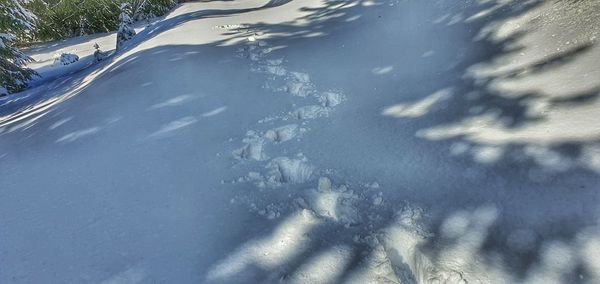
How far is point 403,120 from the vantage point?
12.7 ft

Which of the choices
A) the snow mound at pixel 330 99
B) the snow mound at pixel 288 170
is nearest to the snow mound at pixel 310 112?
the snow mound at pixel 330 99

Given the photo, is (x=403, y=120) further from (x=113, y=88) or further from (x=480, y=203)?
(x=113, y=88)

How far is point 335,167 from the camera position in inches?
131

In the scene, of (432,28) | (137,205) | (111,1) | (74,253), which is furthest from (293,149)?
(111,1)

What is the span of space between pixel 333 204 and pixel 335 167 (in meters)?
0.52

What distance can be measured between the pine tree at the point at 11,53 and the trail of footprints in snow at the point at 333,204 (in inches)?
329

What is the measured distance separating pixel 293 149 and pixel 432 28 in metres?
3.59

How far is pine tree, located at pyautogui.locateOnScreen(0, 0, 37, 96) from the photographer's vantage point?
8898 mm

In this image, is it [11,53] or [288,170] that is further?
[11,53]

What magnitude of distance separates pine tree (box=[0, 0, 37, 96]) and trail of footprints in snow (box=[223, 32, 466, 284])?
8368 millimetres

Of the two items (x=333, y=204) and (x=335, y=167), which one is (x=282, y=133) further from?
(x=333, y=204)

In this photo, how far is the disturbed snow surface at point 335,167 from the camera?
2383 mm

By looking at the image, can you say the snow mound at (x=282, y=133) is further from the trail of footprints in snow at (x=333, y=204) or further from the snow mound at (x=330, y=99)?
the snow mound at (x=330, y=99)

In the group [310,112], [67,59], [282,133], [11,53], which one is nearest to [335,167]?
[282,133]
